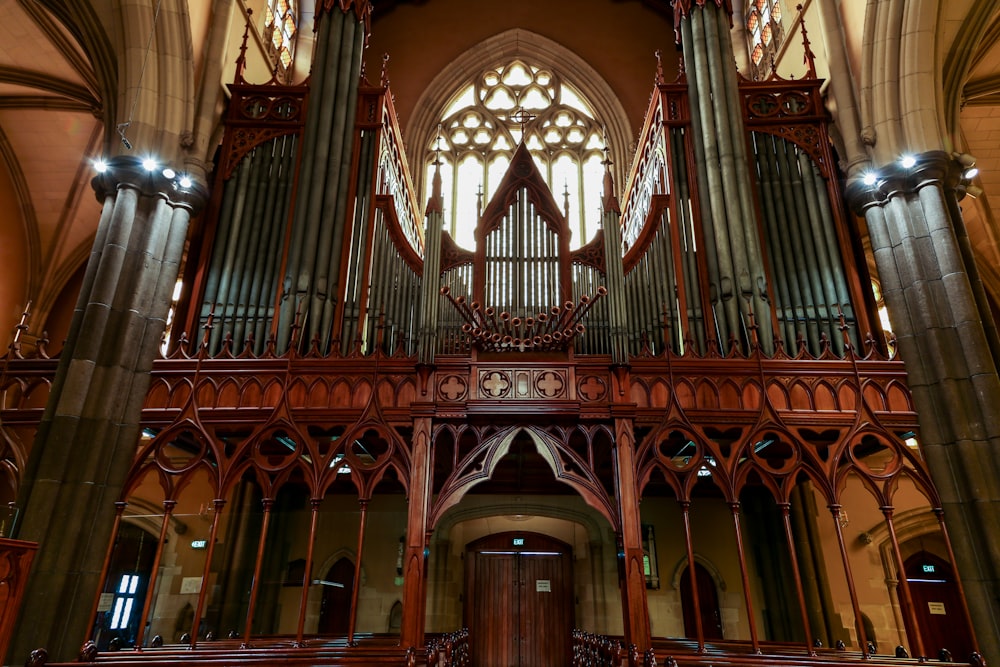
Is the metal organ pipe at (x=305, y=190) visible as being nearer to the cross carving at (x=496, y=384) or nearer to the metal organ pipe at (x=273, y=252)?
the metal organ pipe at (x=273, y=252)

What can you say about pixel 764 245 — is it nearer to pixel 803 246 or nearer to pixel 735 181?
pixel 803 246

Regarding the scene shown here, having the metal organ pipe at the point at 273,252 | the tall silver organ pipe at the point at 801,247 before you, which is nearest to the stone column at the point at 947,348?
the tall silver organ pipe at the point at 801,247

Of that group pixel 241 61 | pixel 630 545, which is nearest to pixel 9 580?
pixel 630 545

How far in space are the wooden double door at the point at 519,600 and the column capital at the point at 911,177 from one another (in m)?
6.36

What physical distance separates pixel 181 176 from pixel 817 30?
358 inches

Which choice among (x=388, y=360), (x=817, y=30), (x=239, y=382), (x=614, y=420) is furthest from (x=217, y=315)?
(x=817, y=30)

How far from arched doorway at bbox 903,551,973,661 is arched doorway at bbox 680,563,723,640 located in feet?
9.85

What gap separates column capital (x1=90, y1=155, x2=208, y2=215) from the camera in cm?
754

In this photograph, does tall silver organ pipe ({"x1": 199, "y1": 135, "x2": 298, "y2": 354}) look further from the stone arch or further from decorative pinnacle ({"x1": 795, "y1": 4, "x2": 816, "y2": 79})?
the stone arch

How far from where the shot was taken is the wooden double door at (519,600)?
938cm

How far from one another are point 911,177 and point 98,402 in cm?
921

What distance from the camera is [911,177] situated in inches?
292

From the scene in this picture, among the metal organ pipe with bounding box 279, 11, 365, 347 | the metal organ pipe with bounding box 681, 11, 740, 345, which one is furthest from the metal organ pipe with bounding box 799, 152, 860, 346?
the metal organ pipe with bounding box 279, 11, 365, 347

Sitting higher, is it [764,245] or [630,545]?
[764,245]
